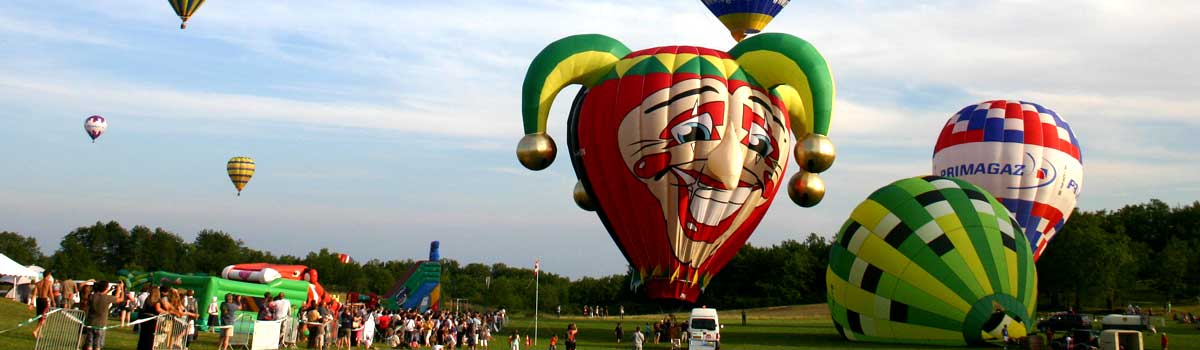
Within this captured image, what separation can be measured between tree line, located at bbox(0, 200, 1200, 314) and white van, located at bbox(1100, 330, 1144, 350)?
787 cm

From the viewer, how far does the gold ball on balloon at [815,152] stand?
19.7 metres

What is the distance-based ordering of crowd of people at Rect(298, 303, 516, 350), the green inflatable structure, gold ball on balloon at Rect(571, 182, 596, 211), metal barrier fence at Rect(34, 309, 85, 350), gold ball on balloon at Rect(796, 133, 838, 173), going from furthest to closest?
gold ball on balloon at Rect(571, 182, 596, 211), gold ball on balloon at Rect(796, 133, 838, 173), the green inflatable structure, crowd of people at Rect(298, 303, 516, 350), metal barrier fence at Rect(34, 309, 85, 350)

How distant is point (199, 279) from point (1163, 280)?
164 feet

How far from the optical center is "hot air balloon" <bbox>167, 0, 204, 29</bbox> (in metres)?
35.7

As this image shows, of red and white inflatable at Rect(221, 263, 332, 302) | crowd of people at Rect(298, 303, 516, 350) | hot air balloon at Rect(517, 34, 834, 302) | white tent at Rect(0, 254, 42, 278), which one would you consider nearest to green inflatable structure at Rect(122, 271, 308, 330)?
red and white inflatable at Rect(221, 263, 332, 302)

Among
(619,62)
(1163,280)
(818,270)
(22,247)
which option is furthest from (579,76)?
A: (22,247)

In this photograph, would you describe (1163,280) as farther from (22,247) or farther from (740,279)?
(22,247)

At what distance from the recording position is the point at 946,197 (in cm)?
2130

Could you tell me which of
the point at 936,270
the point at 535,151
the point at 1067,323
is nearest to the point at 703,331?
the point at 936,270

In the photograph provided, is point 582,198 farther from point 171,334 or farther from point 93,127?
point 93,127

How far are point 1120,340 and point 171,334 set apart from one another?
51.3ft

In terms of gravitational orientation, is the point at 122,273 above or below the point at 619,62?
below

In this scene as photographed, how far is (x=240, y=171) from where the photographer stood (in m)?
49.8

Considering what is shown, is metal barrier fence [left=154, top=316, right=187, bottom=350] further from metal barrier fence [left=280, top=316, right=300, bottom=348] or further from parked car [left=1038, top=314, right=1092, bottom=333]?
parked car [left=1038, top=314, right=1092, bottom=333]
